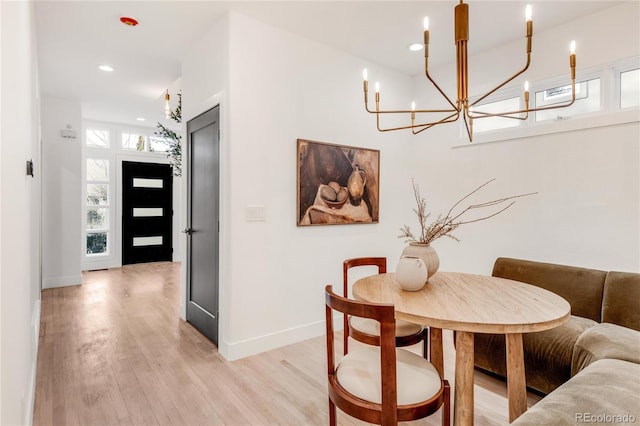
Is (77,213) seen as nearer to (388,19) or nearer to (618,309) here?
(388,19)

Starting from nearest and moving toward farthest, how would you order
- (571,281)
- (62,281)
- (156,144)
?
(571,281), (62,281), (156,144)

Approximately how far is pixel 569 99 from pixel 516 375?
8.40ft

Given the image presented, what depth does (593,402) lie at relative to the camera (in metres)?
1.25

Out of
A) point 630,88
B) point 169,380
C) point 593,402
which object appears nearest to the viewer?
point 593,402

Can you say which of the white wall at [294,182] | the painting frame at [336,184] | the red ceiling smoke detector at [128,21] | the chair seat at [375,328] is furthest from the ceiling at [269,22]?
the chair seat at [375,328]

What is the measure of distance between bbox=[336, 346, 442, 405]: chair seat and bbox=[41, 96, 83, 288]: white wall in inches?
208

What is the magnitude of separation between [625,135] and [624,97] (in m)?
0.35

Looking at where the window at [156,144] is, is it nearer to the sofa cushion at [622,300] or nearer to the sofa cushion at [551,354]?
the sofa cushion at [551,354]

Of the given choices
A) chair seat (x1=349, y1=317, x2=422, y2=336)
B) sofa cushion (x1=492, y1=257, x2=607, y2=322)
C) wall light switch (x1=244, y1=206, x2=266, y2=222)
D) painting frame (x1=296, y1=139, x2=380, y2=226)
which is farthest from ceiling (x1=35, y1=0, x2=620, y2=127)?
chair seat (x1=349, y1=317, x2=422, y2=336)

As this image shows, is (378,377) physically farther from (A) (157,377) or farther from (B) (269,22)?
(B) (269,22)

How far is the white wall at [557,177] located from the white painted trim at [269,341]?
65.6 inches

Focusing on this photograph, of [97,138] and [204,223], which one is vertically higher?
[97,138]

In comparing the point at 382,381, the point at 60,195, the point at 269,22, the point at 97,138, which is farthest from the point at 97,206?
the point at 382,381

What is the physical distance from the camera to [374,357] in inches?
63.0
